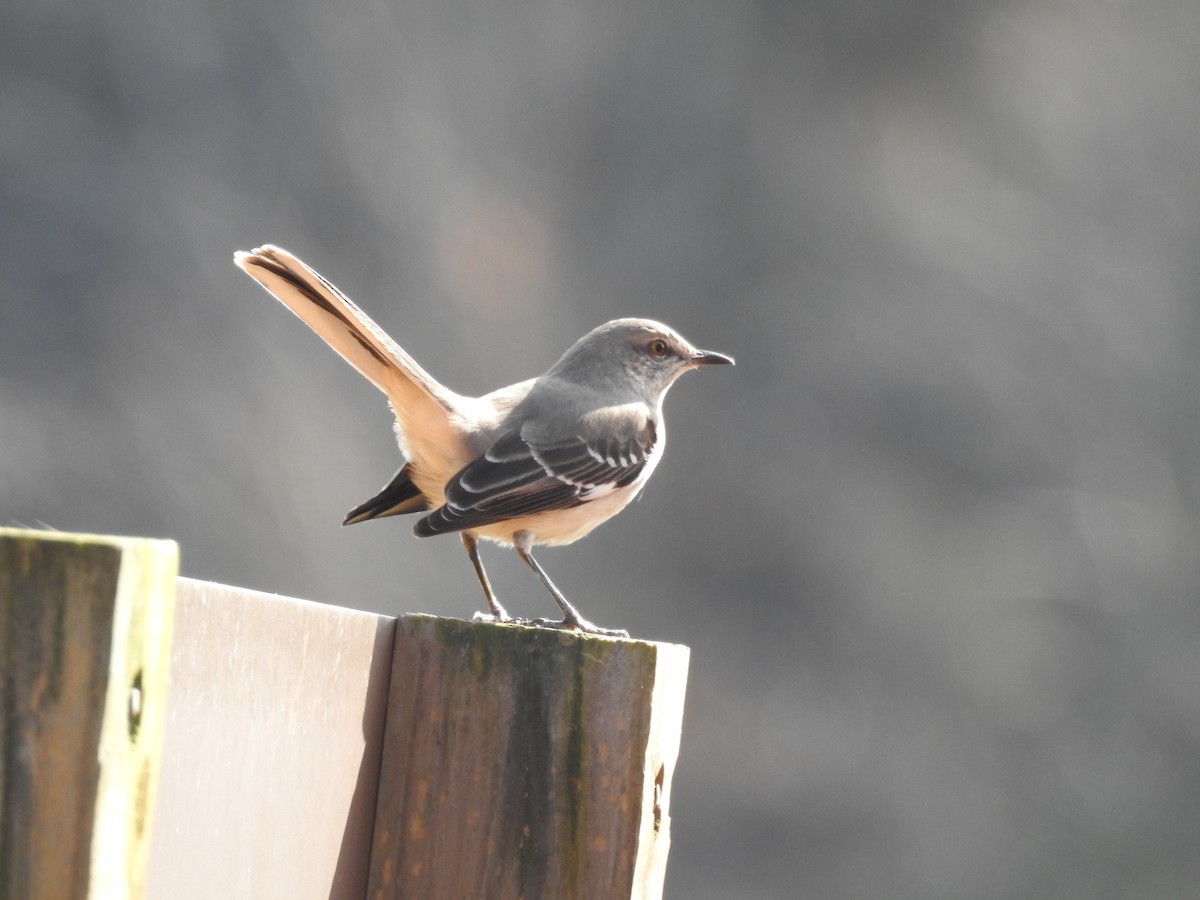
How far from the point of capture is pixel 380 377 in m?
3.42

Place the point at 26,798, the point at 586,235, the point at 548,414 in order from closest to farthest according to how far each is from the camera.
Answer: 1. the point at 26,798
2. the point at 548,414
3. the point at 586,235

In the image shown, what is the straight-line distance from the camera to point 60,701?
88cm

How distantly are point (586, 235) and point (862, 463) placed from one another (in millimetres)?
2373

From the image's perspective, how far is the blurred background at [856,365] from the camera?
27.5 ft

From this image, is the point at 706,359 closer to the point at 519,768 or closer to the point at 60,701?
the point at 519,768

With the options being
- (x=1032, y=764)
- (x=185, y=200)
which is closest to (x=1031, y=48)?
(x=1032, y=764)

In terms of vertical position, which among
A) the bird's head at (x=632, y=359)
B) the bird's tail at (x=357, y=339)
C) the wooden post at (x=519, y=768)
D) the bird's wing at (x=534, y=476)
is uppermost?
the bird's head at (x=632, y=359)

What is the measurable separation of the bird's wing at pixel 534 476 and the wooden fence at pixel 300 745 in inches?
61.3

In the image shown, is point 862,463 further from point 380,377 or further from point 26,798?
point 26,798

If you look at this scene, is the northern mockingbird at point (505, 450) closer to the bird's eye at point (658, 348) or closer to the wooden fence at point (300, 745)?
the bird's eye at point (658, 348)

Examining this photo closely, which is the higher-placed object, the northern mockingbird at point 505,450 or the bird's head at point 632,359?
the bird's head at point 632,359

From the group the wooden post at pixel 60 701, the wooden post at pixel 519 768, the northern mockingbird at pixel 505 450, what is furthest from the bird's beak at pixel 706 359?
the wooden post at pixel 60 701

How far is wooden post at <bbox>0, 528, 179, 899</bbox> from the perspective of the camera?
0.88 m

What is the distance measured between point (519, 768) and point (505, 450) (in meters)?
1.97
